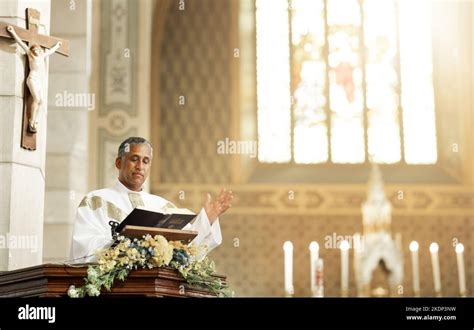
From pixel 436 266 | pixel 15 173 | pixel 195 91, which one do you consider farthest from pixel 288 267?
pixel 15 173

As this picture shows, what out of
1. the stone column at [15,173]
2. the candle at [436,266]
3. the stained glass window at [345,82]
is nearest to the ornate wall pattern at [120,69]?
the stained glass window at [345,82]

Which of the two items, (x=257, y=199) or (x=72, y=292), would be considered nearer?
(x=72, y=292)

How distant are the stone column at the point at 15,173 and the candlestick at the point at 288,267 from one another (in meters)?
5.67

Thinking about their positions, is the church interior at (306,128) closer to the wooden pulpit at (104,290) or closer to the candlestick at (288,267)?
→ the candlestick at (288,267)

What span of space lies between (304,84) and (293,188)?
1.81 meters

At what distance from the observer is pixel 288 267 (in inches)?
492

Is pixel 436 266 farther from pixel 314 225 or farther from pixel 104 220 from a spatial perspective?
pixel 104 220

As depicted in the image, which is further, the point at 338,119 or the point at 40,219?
the point at 338,119

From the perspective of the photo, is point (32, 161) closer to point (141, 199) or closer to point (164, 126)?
point (141, 199)

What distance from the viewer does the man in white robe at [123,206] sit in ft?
16.8

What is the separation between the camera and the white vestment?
5.11 metres

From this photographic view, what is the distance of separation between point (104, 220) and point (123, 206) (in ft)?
0.79
